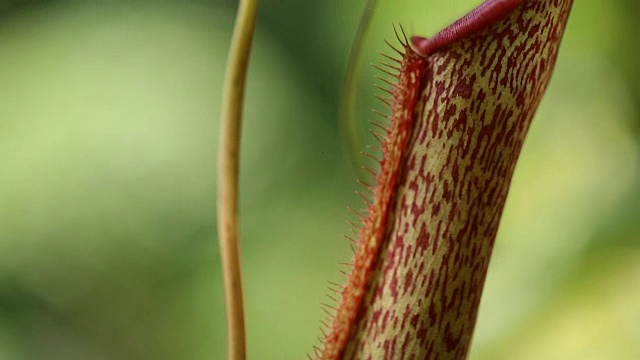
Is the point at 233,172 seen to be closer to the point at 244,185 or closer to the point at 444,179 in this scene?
the point at 444,179

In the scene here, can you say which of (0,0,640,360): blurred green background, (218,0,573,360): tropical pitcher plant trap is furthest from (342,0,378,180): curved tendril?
(218,0,573,360): tropical pitcher plant trap

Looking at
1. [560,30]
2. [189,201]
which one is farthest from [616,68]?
[189,201]

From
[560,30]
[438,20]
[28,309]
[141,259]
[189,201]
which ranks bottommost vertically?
[28,309]

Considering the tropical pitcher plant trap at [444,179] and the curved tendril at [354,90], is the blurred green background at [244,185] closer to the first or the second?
the curved tendril at [354,90]

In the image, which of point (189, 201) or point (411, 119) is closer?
point (411, 119)

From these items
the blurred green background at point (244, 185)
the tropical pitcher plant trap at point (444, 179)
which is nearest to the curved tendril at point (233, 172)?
the tropical pitcher plant trap at point (444, 179)

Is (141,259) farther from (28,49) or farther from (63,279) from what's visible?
(28,49)

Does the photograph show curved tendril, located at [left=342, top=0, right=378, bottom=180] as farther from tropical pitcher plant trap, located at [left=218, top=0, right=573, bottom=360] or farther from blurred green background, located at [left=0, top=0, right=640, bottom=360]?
tropical pitcher plant trap, located at [left=218, top=0, right=573, bottom=360]
